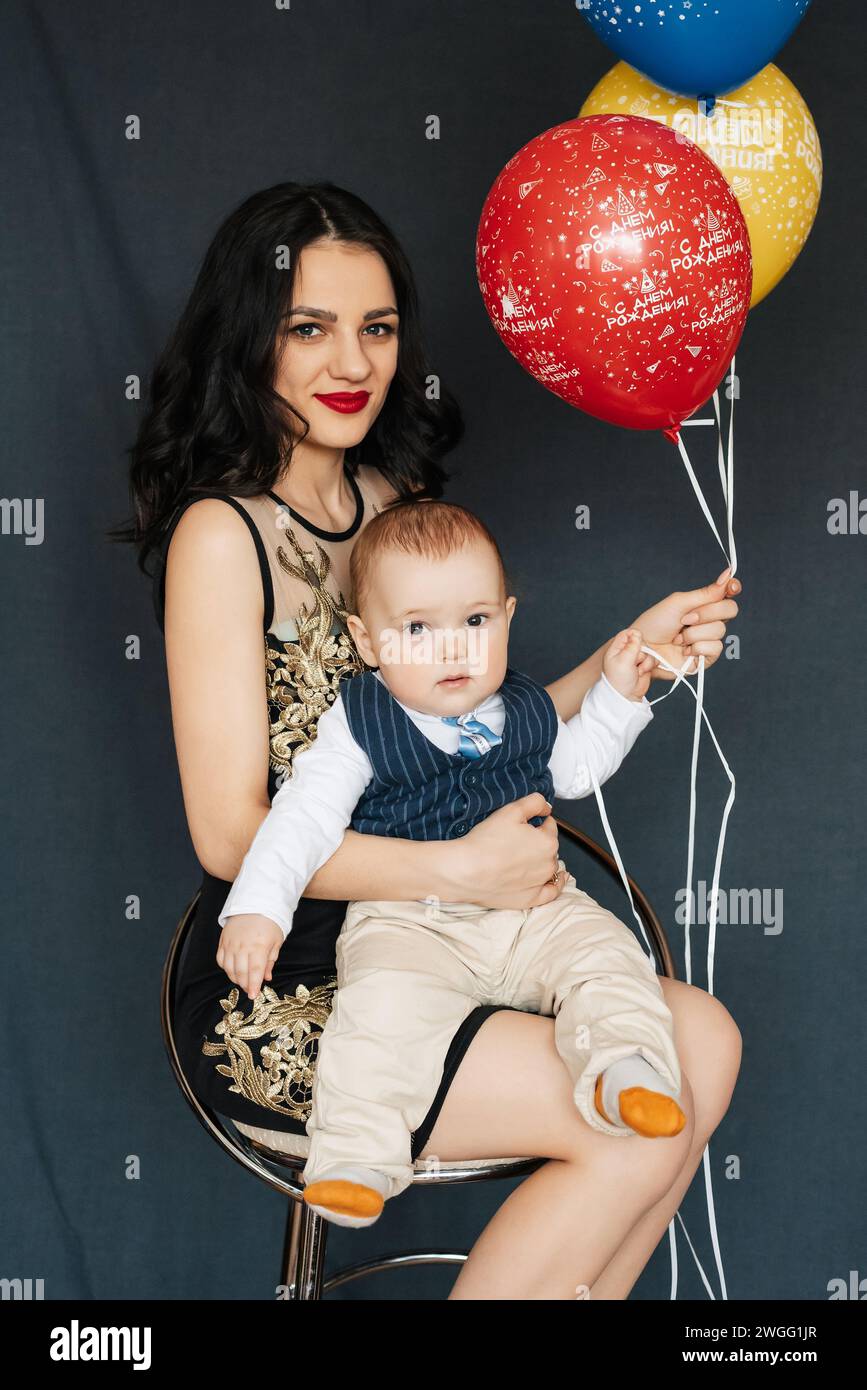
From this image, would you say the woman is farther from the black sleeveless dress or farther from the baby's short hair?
the baby's short hair

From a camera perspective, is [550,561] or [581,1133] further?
[550,561]

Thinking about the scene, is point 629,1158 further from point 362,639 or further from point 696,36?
point 696,36

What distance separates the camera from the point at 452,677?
162cm

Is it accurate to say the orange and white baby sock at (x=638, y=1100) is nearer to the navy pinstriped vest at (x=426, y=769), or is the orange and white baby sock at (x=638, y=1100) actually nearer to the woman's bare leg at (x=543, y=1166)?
the woman's bare leg at (x=543, y=1166)

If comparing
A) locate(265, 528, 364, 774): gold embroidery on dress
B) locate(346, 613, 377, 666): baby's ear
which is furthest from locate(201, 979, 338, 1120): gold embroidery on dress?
locate(346, 613, 377, 666): baby's ear

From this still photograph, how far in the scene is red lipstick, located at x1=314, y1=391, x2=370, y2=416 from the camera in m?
1.82

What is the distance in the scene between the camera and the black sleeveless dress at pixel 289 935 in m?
1.59

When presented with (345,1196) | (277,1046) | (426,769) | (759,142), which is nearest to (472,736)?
(426,769)

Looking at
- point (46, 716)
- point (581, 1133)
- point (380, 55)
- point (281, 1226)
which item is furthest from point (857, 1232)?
point (380, 55)

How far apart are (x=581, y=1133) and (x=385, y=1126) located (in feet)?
0.69

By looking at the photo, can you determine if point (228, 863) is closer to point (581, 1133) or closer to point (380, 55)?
point (581, 1133)

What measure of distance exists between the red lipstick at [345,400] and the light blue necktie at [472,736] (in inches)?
18.2

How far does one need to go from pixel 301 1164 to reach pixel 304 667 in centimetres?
59

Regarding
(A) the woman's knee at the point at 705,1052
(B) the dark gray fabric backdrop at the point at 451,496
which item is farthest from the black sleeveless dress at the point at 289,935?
(B) the dark gray fabric backdrop at the point at 451,496
